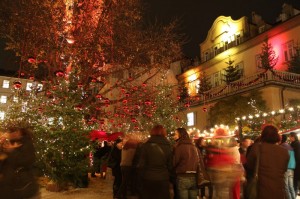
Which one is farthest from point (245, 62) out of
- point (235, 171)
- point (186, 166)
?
point (186, 166)

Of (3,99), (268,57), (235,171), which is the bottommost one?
(235,171)

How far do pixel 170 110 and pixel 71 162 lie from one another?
8168 millimetres

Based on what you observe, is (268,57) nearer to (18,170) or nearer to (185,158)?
(185,158)

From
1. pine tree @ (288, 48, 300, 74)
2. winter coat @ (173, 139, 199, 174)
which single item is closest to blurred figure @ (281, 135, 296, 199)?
winter coat @ (173, 139, 199, 174)

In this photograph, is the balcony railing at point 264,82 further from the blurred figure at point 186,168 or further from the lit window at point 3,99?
the lit window at point 3,99

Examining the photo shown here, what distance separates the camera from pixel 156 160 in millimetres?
5570

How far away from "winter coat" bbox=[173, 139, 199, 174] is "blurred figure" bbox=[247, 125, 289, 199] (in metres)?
1.55

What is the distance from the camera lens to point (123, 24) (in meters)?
16.2

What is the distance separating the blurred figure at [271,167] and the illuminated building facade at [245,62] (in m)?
13.6

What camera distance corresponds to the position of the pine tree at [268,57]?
2311 centimetres

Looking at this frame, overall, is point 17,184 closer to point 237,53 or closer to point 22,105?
point 22,105

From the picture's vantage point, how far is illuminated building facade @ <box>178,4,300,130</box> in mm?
21689

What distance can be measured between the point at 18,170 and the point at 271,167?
12.3ft

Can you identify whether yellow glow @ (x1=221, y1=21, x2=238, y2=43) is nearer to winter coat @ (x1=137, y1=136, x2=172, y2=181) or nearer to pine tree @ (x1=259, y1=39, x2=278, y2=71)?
pine tree @ (x1=259, y1=39, x2=278, y2=71)
